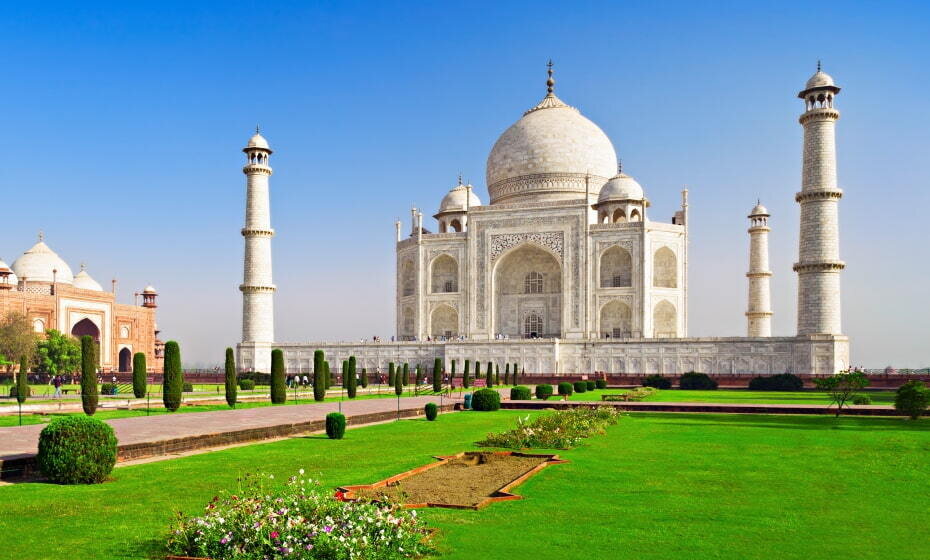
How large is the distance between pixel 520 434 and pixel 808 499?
167 inches

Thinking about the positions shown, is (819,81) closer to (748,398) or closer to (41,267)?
(748,398)

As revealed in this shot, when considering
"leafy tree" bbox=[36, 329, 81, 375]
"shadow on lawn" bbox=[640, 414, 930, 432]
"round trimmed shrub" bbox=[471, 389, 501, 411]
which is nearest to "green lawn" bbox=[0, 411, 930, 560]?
"shadow on lawn" bbox=[640, 414, 930, 432]

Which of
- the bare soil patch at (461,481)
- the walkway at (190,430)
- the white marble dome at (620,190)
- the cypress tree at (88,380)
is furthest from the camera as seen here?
the white marble dome at (620,190)

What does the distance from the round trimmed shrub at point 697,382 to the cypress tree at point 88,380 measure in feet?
65.9

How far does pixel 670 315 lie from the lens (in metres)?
36.7

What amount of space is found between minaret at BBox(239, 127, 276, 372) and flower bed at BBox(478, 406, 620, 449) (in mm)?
24984

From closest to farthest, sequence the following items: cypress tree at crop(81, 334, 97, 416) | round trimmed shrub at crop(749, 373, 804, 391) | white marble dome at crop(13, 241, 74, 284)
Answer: cypress tree at crop(81, 334, 97, 416)
round trimmed shrub at crop(749, 373, 804, 391)
white marble dome at crop(13, 241, 74, 284)

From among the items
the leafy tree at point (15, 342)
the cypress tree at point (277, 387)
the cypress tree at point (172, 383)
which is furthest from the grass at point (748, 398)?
the leafy tree at point (15, 342)

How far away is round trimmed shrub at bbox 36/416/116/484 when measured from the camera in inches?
290

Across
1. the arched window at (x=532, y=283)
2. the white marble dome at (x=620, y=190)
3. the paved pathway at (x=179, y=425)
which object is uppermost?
the white marble dome at (x=620, y=190)

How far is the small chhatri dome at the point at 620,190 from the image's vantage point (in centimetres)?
3788

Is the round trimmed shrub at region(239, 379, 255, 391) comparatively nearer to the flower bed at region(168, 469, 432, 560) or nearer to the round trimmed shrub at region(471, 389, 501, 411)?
the round trimmed shrub at region(471, 389, 501, 411)

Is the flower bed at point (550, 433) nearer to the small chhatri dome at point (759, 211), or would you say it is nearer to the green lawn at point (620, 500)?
the green lawn at point (620, 500)

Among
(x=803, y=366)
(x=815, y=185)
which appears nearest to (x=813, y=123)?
(x=815, y=185)
